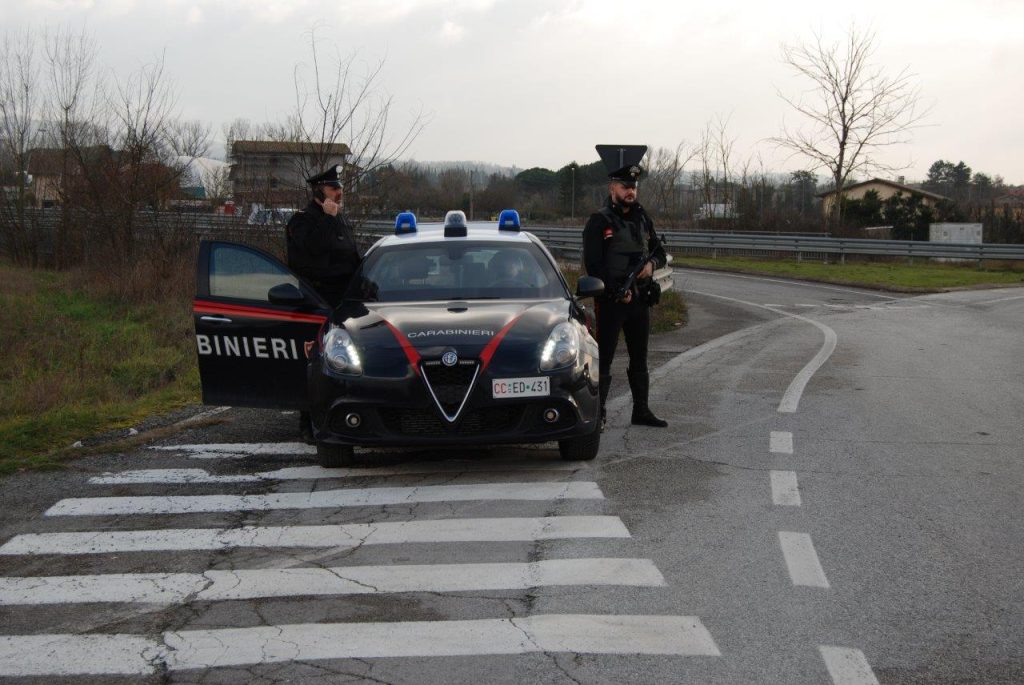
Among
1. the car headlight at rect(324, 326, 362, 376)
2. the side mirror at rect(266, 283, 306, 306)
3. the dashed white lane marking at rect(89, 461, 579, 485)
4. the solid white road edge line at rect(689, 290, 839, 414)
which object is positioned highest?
the side mirror at rect(266, 283, 306, 306)

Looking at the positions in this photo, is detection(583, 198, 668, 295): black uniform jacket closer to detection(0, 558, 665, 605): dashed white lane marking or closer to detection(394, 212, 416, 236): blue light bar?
detection(394, 212, 416, 236): blue light bar

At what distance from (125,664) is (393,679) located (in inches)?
39.8

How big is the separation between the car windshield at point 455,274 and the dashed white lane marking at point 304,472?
1.20 meters

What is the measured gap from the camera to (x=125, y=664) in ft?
13.6

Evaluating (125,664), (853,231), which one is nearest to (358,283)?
(125,664)

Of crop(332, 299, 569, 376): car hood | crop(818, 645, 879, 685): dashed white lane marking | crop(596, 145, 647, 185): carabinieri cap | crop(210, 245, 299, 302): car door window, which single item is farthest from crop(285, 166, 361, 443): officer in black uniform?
crop(818, 645, 879, 685): dashed white lane marking

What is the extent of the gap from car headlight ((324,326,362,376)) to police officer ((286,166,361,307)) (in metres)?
1.44

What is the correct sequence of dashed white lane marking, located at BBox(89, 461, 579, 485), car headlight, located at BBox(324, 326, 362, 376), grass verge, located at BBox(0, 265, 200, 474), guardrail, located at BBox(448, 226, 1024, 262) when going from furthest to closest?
guardrail, located at BBox(448, 226, 1024, 262), grass verge, located at BBox(0, 265, 200, 474), dashed white lane marking, located at BBox(89, 461, 579, 485), car headlight, located at BBox(324, 326, 362, 376)

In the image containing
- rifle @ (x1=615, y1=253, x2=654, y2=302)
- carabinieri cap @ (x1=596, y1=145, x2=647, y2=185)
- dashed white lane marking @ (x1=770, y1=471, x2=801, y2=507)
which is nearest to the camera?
dashed white lane marking @ (x1=770, y1=471, x2=801, y2=507)

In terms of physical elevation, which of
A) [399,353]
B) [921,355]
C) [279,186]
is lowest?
[921,355]

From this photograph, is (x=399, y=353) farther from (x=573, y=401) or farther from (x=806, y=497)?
(x=806, y=497)

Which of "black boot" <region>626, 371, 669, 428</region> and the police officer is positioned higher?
the police officer

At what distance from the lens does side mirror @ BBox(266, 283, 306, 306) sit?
7.93m

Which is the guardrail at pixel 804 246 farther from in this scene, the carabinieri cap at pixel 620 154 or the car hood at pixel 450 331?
the car hood at pixel 450 331
